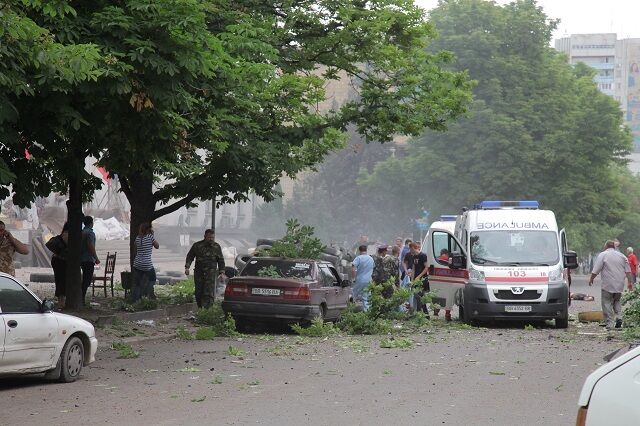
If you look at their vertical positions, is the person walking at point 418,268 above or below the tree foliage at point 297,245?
below

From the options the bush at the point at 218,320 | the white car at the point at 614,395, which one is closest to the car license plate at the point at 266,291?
the bush at the point at 218,320

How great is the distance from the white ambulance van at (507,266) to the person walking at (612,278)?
1.92ft

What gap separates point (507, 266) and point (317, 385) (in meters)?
11.6

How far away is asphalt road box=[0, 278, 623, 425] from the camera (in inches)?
418

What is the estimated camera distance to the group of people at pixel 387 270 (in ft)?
84.1

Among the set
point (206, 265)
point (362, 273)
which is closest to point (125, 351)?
point (206, 265)

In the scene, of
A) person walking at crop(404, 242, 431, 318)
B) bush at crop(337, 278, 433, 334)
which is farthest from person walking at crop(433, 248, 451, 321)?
bush at crop(337, 278, 433, 334)

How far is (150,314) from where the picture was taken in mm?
23047

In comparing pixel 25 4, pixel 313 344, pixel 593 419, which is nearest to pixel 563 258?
pixel 313 344

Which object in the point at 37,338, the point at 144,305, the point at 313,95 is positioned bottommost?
the point at 144,305

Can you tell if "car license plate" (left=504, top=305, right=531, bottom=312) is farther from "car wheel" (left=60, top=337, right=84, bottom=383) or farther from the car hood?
"car wheel" (left=60, top=337, right=84, bottom=383)

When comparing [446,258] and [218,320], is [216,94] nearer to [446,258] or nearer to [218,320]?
[218,320]

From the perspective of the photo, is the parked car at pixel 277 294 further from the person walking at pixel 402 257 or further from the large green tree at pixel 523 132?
the large green tree at pixel 523 132

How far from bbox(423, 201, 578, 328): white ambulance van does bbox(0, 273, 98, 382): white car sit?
1154 cm
